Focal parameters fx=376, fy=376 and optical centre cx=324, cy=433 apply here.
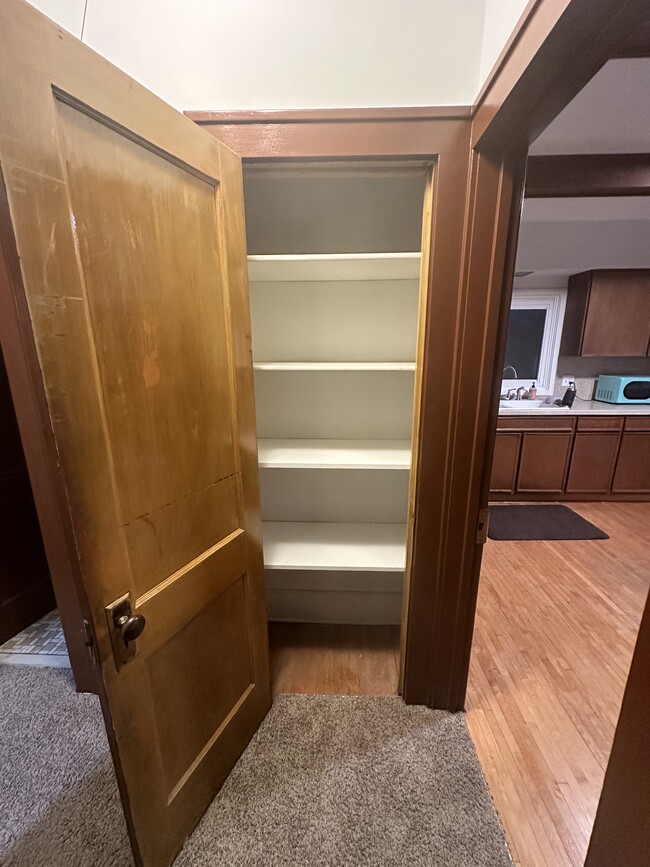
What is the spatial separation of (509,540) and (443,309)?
253cm

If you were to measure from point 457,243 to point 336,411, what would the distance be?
0.95 m

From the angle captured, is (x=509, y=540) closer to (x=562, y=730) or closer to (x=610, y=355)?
(x=562, y=730)

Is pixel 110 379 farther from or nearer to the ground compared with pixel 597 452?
farther from the ground

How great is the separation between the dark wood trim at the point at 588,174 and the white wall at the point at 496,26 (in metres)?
1.27

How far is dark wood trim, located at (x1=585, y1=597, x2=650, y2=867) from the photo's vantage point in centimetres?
64

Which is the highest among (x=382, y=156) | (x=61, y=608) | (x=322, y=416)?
(x=382, y=156)

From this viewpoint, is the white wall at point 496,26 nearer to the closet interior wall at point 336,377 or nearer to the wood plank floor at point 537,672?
the closet interior wall at point 336,377

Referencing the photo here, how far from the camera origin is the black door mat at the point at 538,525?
Answer: 124 inches

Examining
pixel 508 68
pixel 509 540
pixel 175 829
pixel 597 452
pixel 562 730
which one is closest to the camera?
pixel 508 68

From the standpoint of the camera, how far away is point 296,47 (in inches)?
45.0

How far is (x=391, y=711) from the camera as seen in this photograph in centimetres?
165

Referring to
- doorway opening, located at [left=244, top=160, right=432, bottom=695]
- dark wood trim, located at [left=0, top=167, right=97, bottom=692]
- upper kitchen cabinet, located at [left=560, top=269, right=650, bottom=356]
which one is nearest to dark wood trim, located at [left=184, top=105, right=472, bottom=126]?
doorway opening, located at [left=244, top=160, right=432, bottom=695]

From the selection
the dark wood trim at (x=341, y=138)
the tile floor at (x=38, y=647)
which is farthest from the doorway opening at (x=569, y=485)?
the tile floor at (x=38, y=647)

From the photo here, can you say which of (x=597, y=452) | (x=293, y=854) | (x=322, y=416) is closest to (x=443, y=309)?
(x=322, y=416)
